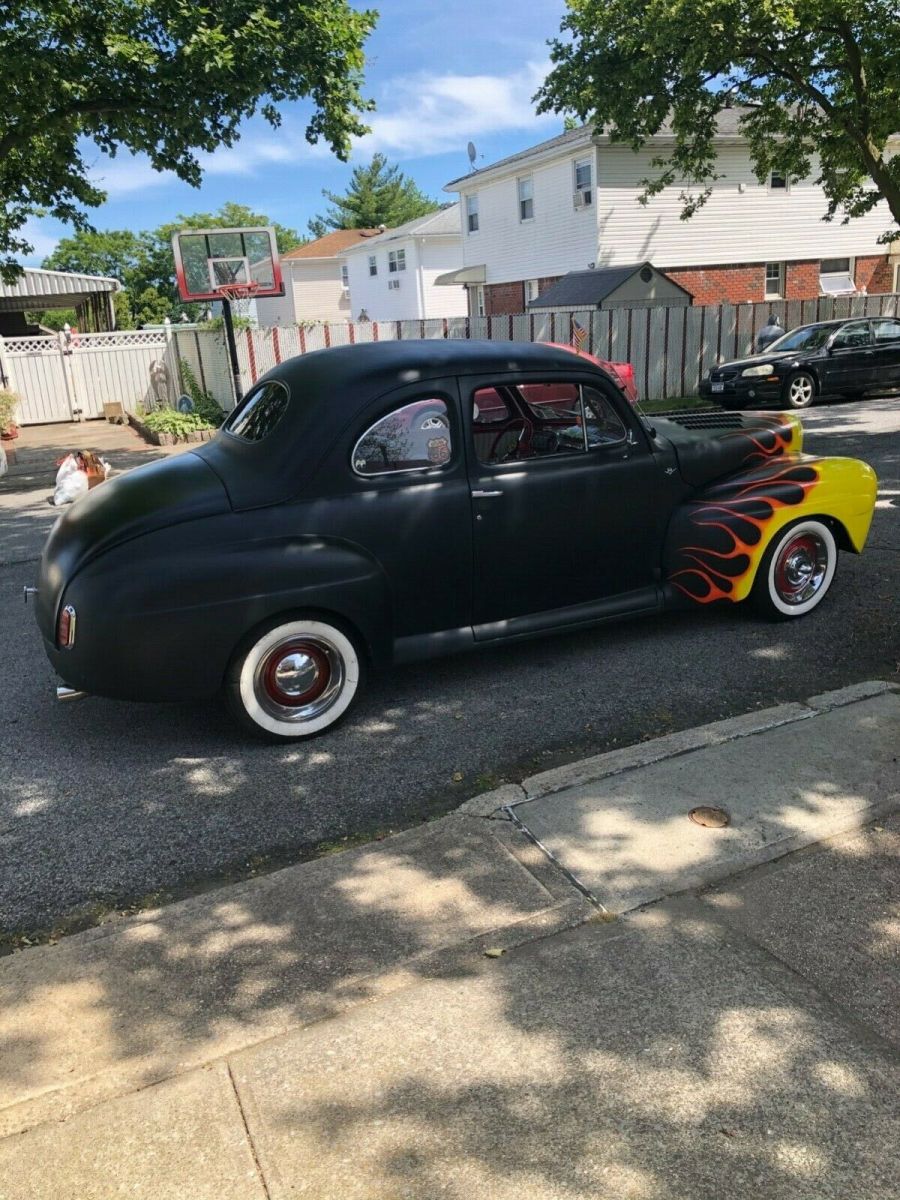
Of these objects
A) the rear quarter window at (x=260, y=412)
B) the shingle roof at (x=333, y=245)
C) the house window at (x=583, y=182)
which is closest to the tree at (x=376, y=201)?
the shingle roof at (x=333, y=245)

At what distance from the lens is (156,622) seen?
13.9 ft

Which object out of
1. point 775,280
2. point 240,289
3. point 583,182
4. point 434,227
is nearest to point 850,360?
point 240,289

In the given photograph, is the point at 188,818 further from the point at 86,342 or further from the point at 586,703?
the point at 86,342

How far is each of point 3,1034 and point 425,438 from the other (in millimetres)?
3239

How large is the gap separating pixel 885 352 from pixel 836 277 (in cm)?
1479

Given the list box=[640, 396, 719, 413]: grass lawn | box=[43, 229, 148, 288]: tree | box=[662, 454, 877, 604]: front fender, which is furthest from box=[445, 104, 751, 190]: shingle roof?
box=[43, 229, 148, 288]: tree

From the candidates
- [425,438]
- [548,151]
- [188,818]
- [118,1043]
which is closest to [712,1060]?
[118,1043]

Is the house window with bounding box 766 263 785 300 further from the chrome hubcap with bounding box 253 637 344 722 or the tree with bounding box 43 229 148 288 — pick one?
the tree with bounding box 43 229 148 288

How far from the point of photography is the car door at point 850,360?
17328 millimetres

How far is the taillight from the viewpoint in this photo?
4297 millimetres

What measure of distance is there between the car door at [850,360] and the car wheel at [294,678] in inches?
602

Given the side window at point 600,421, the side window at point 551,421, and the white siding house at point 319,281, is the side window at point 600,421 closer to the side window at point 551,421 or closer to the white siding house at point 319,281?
the side window at point 551,421

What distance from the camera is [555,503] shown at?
514 cm

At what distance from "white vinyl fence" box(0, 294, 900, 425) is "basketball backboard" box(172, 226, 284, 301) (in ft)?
3.30
